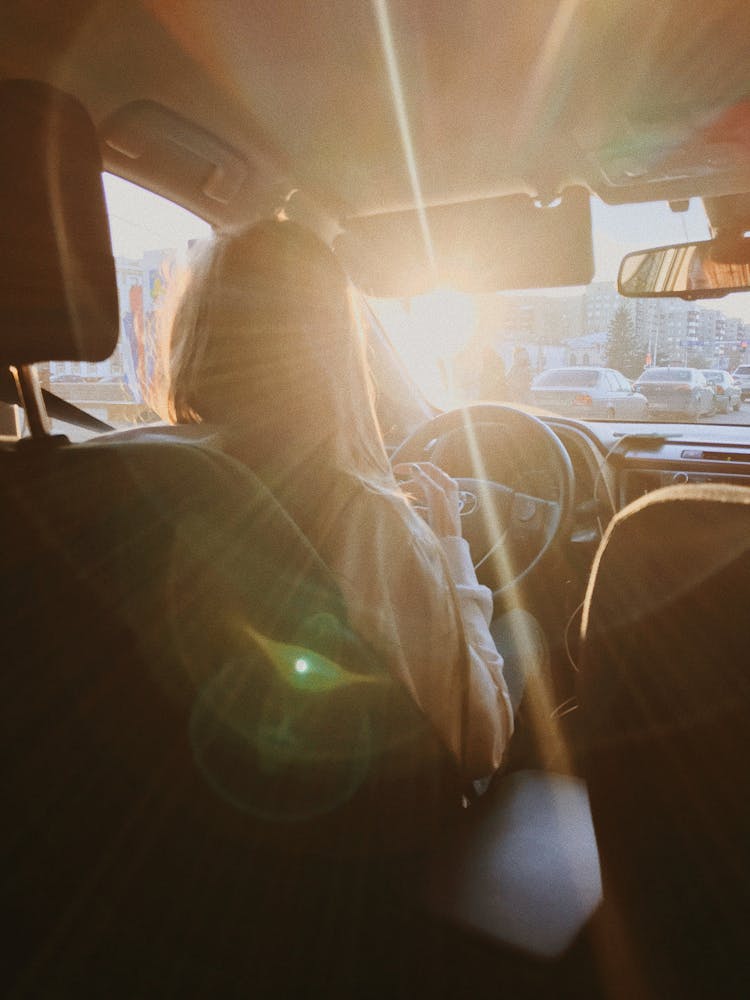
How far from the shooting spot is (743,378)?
123 inches

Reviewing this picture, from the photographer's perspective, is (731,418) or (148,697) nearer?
(148,697)

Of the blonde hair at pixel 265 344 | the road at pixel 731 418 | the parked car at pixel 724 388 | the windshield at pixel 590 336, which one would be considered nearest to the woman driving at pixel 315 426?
the blonde hair at pixel 265 344

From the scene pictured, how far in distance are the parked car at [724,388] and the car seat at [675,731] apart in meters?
2.60

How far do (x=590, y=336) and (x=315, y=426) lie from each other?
87.5 inches

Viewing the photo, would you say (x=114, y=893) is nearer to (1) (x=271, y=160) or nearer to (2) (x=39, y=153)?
(2) (x=39, y=153)

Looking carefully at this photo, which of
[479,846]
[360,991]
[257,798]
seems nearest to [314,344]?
[257,798]

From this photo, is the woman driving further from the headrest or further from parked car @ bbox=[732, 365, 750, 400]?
parked car @ bbox=[732, 365, 750, 400]

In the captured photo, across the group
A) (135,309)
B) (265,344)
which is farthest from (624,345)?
(265,344)

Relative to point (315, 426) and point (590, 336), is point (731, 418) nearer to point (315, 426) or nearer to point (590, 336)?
point (590, 336)

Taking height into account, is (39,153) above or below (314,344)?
above

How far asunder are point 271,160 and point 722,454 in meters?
2.50

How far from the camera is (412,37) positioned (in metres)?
2.78

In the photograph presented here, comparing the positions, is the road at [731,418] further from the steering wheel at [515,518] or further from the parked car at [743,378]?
the steering wheel at [515,518]

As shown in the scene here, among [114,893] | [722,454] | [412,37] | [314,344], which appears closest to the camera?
[114,893]
